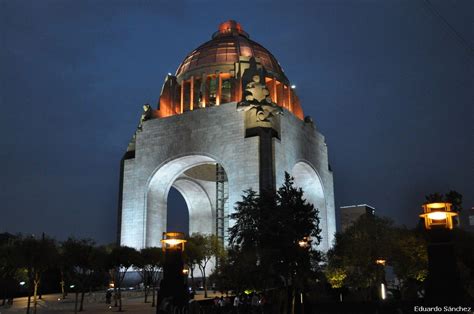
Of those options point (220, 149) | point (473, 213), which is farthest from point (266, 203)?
point (473, 213)

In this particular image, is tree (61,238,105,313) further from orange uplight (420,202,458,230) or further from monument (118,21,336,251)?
orange uplight (420,202,458,230)

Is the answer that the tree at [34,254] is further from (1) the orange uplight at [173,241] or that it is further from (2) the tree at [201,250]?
(1) the orange uplight at [173,241]

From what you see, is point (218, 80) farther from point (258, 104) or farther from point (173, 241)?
point (173, 241)

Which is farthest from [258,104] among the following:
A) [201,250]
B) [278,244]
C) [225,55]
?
[278,244]

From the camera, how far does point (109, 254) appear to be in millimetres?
28594

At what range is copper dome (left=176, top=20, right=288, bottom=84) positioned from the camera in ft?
142

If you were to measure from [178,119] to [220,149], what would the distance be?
194 inches

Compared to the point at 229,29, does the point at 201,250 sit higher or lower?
lower

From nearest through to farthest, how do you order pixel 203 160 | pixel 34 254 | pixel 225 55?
1. pixel 34 254
2. pixel 203 160
3. pixel 225 55

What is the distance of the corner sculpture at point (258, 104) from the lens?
119ft

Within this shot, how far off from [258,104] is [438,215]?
29.3m

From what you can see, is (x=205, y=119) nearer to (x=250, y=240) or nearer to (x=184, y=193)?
(x=184, y=193)

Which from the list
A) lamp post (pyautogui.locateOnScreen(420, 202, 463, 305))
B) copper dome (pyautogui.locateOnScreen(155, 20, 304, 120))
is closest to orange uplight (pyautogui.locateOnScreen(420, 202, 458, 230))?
lamp post (pyautogui.locateOnScreen(420, 202, 463, 305))

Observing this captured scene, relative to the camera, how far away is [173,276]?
13.6m
